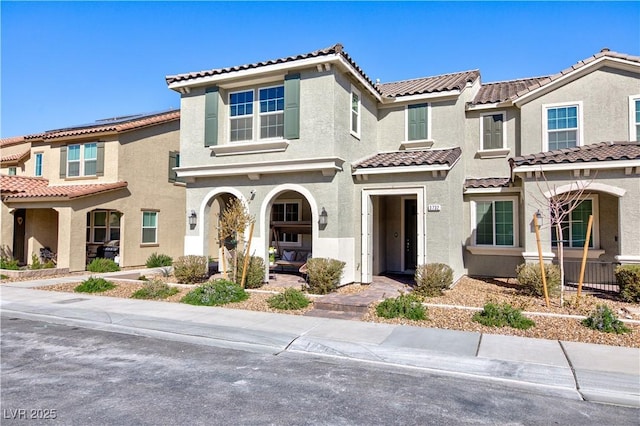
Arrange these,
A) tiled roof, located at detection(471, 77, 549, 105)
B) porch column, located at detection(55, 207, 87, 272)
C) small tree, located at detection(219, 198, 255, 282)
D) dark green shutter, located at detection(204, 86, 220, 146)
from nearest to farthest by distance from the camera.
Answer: small tree, located at detection(219, 198, 255, 282)
dark green shutter, located at detection(204, 86, 220, 146)
tiled roof, located at detection(471, 77, 549, 105)
porch column, located at detection(55, 207, 87, 272)

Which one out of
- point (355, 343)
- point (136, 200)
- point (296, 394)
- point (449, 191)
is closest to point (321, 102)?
point (449, 191)

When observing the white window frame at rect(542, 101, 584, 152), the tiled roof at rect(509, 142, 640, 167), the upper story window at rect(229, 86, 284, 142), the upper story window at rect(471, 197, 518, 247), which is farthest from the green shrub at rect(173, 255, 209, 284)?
the white window frame at rect(542, 101, 584, 152)

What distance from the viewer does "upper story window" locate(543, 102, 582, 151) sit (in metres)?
14.0

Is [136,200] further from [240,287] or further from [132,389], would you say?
[132,389]

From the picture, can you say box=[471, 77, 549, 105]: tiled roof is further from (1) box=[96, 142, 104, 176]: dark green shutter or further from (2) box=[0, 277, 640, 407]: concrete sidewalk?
(1) box=[96, 142, 104, 176]: dark green shutter

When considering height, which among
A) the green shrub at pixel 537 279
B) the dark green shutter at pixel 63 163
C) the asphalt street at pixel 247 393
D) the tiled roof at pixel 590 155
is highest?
the dark green shutter at pixel 63 163

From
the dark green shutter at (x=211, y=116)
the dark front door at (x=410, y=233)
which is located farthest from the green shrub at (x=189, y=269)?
the dark front door at (x=410, y=233)

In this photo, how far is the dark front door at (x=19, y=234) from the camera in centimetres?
1998

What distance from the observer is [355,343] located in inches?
294

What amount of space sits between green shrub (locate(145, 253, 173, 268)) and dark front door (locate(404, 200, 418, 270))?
1078 centimetres

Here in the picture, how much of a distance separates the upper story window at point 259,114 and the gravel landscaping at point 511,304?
4.93 m

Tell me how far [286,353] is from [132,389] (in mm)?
2569

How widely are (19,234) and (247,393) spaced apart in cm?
2009

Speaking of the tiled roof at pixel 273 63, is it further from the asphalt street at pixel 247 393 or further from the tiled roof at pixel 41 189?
the asphalt street at pixel 247 393
